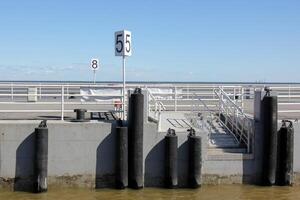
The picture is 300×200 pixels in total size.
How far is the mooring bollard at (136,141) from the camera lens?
13.6 meters

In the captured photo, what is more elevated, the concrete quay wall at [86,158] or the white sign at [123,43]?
the white sign at [123,43]

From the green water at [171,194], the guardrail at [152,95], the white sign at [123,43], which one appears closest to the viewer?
the green water at [171,194]

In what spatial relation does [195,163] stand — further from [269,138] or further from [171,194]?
[269,138]

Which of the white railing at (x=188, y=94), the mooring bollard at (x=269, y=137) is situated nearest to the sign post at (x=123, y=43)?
the white railing at (x=188, y=94)

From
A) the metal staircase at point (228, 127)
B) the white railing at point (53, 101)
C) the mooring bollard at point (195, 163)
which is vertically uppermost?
Answer: the white railing at point (53, 101)

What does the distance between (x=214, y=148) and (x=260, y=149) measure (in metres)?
1.28

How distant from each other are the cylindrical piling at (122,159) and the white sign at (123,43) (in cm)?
232

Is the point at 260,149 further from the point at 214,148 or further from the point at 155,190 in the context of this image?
the point at 155,190

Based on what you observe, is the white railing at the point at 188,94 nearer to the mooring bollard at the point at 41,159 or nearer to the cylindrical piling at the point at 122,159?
the cylindrical piling at the point at 122,159

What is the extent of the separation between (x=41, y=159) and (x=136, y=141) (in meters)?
2.50

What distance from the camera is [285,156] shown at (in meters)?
14.1

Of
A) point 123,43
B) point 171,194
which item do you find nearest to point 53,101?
point 123,43

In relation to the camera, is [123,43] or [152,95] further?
[152,95]

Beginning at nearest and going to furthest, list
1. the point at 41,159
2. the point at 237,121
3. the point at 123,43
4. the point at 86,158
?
the point at 41,159 < the point at 86,158 < the point at 123,43 < the point at 237,121
